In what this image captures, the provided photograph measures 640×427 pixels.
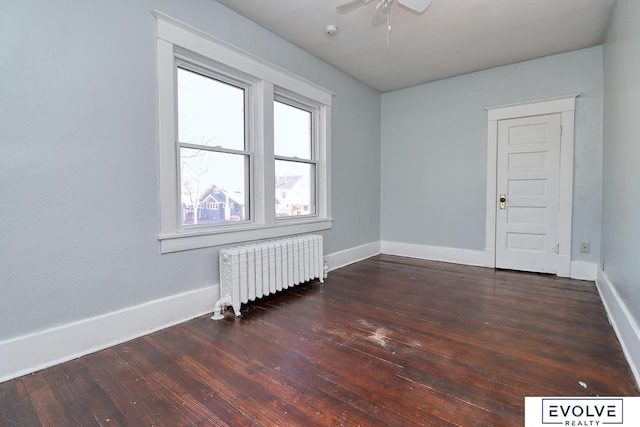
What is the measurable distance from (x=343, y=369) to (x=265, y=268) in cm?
134

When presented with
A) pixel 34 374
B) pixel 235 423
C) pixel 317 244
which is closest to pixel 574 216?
pixel 317 244

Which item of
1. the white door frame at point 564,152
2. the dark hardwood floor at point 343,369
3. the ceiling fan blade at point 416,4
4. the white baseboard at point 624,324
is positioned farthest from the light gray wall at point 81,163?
the white door frame at point 564,152

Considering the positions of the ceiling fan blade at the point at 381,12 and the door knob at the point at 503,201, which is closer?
the ceiling fan blade at the point at 381,12

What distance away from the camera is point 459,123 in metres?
4.43

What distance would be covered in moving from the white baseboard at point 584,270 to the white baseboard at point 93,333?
14.0 ft

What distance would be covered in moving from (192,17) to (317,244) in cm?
248

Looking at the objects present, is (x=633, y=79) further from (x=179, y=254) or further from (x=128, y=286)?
(x=128, y=286)

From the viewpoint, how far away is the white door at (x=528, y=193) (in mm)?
3820

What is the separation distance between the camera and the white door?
382cm

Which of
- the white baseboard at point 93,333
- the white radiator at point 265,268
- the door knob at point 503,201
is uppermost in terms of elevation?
the door knob at point 503,201

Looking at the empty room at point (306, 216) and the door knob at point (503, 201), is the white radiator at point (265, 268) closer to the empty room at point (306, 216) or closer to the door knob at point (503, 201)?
the empty room at point (306, 216)

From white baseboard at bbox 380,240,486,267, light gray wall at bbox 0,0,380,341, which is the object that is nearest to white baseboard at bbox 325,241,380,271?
white baseboard at bbox 380,240,486,267

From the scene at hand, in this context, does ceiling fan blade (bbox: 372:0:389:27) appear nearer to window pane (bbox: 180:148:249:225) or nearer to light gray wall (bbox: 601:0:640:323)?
light gray wall (bbox: 601:0:640:323)

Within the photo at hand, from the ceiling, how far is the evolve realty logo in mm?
3079
